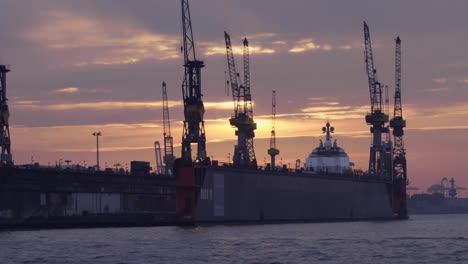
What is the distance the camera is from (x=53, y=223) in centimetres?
16212

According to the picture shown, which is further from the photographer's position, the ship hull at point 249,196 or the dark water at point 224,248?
the ship hull at point 249,196

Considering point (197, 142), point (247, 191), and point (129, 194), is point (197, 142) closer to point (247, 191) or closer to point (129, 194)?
point (247, 191)

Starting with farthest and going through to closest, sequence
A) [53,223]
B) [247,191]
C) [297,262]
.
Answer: [247,191] < [53,223] < [297,262]

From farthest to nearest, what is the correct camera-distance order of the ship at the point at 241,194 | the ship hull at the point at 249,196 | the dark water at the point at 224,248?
the ship hull at the point at 249,196
the ship at the point at 241,194
the dark water at the point at 224,248

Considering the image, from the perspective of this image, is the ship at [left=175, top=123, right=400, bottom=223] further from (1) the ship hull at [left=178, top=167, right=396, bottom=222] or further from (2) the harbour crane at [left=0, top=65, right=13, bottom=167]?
(2) the harbour crane at [left=0, top=65, right=13, bottom=167]

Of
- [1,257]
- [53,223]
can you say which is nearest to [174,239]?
[1,257]

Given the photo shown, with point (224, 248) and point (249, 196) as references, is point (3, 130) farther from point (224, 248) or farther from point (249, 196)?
point (224, 248)

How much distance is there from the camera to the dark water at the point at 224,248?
92875 mm

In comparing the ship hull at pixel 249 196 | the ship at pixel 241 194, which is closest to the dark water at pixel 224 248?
the ship at pixel 241 194

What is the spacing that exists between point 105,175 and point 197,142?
28.5 meters

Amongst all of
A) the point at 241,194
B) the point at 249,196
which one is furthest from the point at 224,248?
the point at 249,196

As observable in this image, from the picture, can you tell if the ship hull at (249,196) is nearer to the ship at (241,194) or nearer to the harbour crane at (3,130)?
the ship at (241,194)

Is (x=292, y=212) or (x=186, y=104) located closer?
(x=186, y=104)

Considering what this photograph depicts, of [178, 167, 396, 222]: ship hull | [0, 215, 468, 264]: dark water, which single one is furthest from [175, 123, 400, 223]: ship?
[0, 215, 468, 264]: dark water
